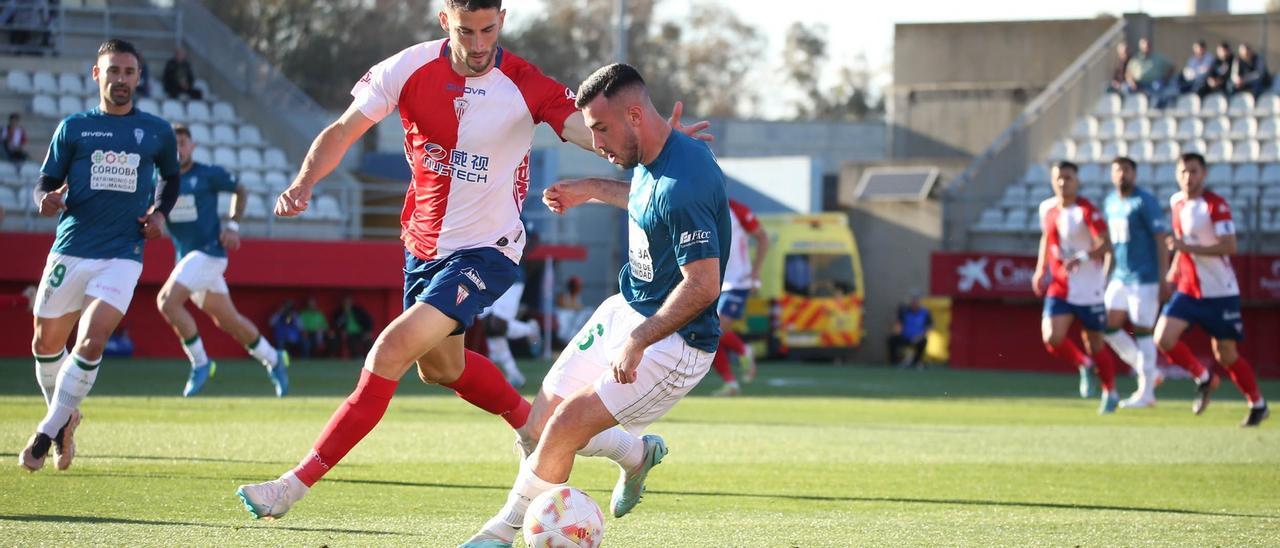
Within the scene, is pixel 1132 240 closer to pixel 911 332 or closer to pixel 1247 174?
pixel 911 332

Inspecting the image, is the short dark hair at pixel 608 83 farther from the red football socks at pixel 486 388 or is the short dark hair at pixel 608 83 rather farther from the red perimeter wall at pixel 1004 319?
the red perimeter wall at pixel 1004 319

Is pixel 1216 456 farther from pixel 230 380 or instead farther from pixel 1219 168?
pixel 1219 168

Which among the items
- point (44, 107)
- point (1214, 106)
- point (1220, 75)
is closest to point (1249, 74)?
point (1220, 75)

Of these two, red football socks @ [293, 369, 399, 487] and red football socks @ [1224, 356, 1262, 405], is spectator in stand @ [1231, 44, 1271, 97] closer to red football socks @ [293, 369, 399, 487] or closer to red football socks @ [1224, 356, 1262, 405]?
red football socks @ [1224, 356, 1262, 405]

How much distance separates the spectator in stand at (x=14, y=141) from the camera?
25000mm

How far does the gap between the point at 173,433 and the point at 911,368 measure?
57.9 ft

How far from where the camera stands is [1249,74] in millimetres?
30234

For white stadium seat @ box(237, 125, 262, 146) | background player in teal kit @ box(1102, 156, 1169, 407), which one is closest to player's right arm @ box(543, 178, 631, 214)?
background player in teal kit @ box(1102, 156, 1169, 407)

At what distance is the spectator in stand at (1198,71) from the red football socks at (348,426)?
87.1 feet

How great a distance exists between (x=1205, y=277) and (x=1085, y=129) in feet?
54.9

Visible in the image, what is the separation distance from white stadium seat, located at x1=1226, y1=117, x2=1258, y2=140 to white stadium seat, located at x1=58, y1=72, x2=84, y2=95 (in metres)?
19.7

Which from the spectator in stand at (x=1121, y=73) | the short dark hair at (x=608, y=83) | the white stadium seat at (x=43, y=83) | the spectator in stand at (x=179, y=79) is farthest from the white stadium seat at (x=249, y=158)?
the short dark hair at (x=608, y=83)

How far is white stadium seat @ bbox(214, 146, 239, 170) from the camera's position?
27609 mm

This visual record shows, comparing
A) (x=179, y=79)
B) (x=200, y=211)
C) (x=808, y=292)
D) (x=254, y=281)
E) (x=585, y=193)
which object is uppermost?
(x=179, y=79)
